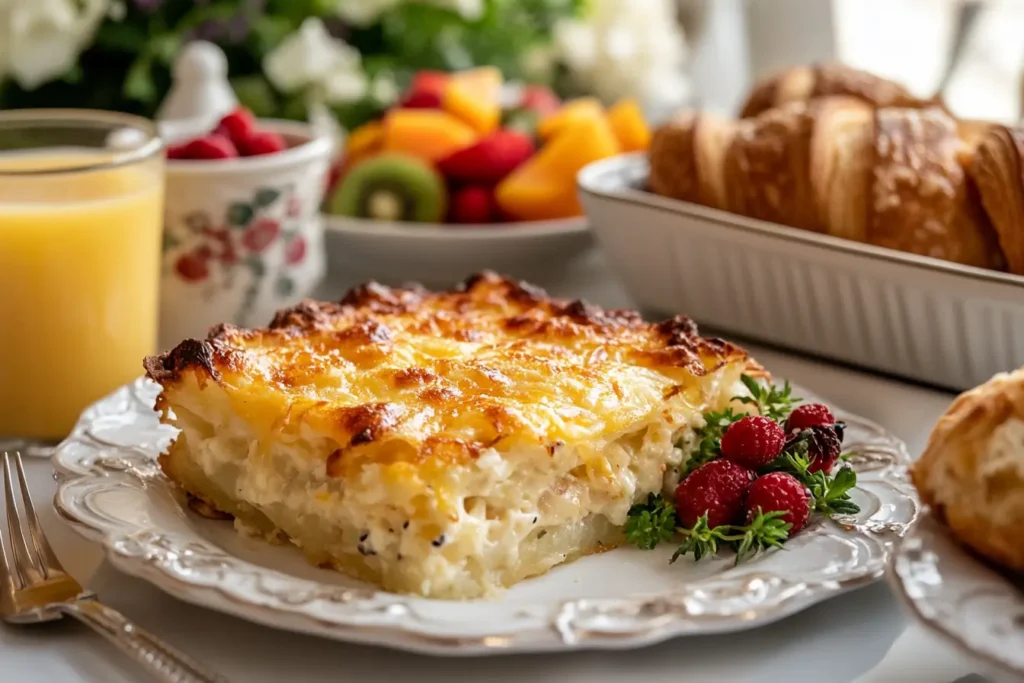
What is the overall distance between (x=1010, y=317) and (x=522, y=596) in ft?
2.95

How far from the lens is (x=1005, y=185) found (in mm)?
1855

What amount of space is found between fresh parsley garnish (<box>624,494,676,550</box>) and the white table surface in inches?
6.8

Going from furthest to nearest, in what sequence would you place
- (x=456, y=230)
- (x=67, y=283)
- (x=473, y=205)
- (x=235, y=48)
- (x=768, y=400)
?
(x=235, y=48) < (x=473, y=205) < (x=456, y=230) < (x=67, y=283) < (x=768, y=400)

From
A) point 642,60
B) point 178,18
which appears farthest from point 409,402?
point 642,60

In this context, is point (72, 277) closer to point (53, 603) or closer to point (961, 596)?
point (53, 603)

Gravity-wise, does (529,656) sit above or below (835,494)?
below

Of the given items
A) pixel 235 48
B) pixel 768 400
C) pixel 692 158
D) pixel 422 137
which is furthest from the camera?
pixel 235 48

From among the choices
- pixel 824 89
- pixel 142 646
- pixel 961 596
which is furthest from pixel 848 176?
pixel 142 646

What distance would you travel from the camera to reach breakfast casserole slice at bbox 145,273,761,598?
126cm

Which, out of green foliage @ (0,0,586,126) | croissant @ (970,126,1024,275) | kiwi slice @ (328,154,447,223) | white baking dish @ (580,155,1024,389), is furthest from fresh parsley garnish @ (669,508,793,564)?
green foliage @ (0,0,586,126)

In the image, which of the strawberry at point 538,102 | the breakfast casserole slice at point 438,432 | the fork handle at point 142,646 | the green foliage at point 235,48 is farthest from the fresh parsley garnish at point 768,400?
the green foliage at point 235,48

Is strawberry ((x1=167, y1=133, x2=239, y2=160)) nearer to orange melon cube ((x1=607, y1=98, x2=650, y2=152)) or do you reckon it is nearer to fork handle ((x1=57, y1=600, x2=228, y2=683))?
orange melon cube ((x1=607, y1=98, x2=650, y2=152))

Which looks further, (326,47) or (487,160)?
(326,47)

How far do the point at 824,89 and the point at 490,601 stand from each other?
1.60 meters
